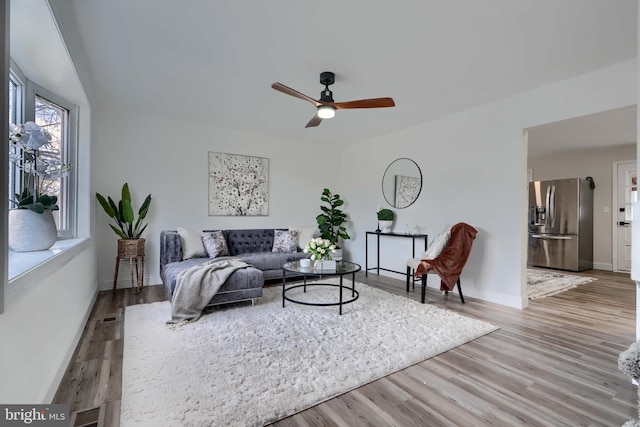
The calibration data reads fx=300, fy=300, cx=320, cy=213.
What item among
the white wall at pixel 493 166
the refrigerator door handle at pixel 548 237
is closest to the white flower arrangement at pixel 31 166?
→ the white wall at pixel 493 166

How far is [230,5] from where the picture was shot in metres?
2.07

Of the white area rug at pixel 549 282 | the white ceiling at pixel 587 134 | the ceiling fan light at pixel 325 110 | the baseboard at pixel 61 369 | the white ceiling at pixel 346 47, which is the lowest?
the white area rug at pixel 549 282

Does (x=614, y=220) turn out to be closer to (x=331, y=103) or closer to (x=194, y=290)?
(x=331, y=103)

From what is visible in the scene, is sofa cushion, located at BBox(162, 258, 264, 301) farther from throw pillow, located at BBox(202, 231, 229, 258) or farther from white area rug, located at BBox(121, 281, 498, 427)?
throw pillow, located at BBox(202, 231, 229, 258)

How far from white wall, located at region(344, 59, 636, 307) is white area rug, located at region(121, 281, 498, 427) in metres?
1.02

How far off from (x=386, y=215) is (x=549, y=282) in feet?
9.40

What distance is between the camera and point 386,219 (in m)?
5.15

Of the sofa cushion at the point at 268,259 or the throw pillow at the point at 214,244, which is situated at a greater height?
the throw pillow at the point at 214,244

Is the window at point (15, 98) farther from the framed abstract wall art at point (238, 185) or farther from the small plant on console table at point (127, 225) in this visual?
the framed abstract wall art at point (238, 185)

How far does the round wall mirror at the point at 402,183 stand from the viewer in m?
4.85

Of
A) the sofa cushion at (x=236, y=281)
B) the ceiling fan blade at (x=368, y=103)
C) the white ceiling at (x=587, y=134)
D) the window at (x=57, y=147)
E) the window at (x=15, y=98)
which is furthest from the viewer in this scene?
the white ceiling at (x=587, y=134)

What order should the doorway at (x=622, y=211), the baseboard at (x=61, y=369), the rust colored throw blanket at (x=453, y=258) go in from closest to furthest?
the baseboard at (x=61, y=369)
the rust colored throw blanket at (x=453, y=258)
the doorway at (x=622, y=211)

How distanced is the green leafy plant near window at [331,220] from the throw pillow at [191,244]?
85.2 inches

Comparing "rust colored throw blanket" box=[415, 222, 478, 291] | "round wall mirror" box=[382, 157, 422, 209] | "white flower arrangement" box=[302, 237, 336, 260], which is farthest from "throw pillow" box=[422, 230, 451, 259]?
"white flower arrangement" box=[302, 237, 336, 260]
